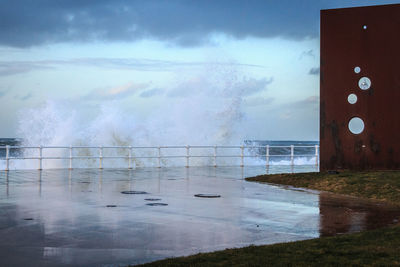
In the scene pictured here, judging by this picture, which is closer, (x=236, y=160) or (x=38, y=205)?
(x=38, y=205)

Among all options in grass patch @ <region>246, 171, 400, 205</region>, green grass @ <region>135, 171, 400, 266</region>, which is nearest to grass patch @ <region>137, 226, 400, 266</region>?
green grass @ <region>135, 171, 400, 266</region>

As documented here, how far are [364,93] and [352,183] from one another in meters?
4.08

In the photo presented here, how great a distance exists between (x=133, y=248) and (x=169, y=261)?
0.96 m

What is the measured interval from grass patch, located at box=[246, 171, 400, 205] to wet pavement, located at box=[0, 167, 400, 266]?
0.77 meters

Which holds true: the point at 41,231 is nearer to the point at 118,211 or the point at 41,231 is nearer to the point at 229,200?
the point at 118,211

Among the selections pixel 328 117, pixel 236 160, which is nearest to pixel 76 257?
pixel 328 117

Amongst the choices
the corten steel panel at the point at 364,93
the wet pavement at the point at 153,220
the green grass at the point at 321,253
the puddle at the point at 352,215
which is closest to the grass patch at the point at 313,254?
the green grass at the point at 321,253

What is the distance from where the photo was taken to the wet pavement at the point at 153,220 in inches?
243

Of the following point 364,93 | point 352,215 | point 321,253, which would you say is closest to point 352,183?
point 364,93

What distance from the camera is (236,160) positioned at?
49.7 meters

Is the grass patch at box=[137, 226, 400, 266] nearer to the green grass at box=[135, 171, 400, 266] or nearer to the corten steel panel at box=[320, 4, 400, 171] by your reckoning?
the green grass at box=[135, 171, 400, 266]

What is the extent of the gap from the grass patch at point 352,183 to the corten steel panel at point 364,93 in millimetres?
1191

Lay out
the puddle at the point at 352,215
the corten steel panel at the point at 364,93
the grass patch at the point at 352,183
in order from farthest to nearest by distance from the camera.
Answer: the corten steel panel at the point at 364,93
the grass patch at the point at 352,183
the puddle at the point at 352,215

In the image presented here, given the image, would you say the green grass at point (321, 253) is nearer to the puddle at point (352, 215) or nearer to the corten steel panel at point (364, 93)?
the puddle at point (352, 215)
